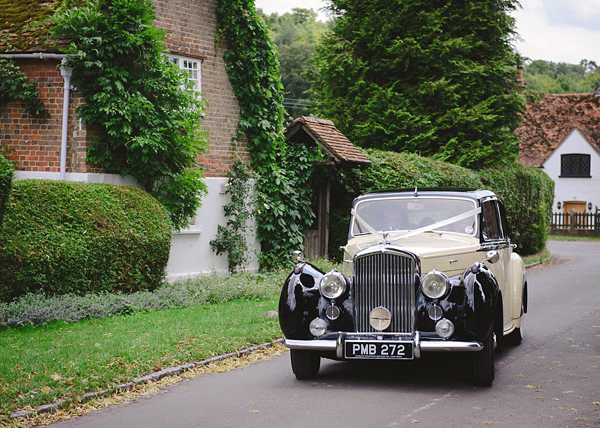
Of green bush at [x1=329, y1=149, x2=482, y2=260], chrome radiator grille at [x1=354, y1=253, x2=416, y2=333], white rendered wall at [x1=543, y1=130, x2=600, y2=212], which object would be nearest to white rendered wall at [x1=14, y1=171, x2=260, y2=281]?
green bush at [x1=329, y1=149, x2=482, y2=260]

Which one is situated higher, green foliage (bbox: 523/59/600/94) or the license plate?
green foliage (bbox: 523/59/600/94)

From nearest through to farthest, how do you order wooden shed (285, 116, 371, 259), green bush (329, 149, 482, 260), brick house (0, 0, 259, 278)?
brick house (0, 0, 259, 278), wooden shed (285, 116, 371, 259), green bush (329, 149, 482, 260)

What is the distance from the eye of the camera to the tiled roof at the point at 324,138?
19.8 meters

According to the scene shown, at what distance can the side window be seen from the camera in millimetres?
9953

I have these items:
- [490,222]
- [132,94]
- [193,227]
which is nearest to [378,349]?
[490,222]

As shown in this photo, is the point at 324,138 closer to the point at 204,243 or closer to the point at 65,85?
the point at 204,243

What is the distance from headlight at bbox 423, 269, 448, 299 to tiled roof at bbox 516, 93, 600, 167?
4208 centimetres

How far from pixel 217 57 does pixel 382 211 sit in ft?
30.7

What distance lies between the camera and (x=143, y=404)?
7.75 metres

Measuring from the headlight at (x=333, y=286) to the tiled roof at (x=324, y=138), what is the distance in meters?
→ 11.1

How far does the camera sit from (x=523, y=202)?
30078 mm

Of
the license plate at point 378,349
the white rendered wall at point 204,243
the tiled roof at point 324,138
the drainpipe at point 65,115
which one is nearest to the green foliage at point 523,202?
the tiled roof at point 324,138

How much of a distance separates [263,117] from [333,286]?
35.0ft

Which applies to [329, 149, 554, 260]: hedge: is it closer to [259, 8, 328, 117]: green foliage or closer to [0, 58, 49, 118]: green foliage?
[0, 58, 49, 118]: green foliage
